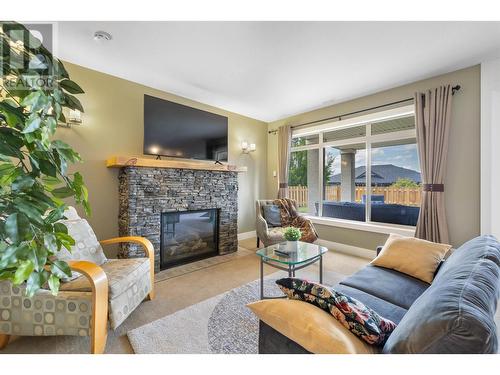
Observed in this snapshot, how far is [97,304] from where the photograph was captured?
1.43m

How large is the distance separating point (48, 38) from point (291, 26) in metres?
2.27

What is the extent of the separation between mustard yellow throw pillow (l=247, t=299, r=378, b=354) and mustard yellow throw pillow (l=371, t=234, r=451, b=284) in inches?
51.1

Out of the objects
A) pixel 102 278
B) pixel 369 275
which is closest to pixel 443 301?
pixel 369 275

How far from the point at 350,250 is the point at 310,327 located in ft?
11.1

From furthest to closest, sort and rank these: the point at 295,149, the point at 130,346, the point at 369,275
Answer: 1. the point at 295,149
2. the point at 369,275
3. the point at 130,346

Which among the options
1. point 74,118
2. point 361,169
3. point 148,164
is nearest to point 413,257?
point 361,169

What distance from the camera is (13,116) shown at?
666mm

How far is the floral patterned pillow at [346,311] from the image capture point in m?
0.84

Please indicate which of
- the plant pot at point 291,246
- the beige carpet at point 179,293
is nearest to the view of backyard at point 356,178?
the beige carpet at point 179,293

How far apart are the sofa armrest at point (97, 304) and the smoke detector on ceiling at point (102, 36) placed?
2114 millimetres

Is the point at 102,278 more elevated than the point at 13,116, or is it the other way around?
the point at 13,116

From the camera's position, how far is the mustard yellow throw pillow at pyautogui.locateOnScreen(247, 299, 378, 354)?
2.40 feet
